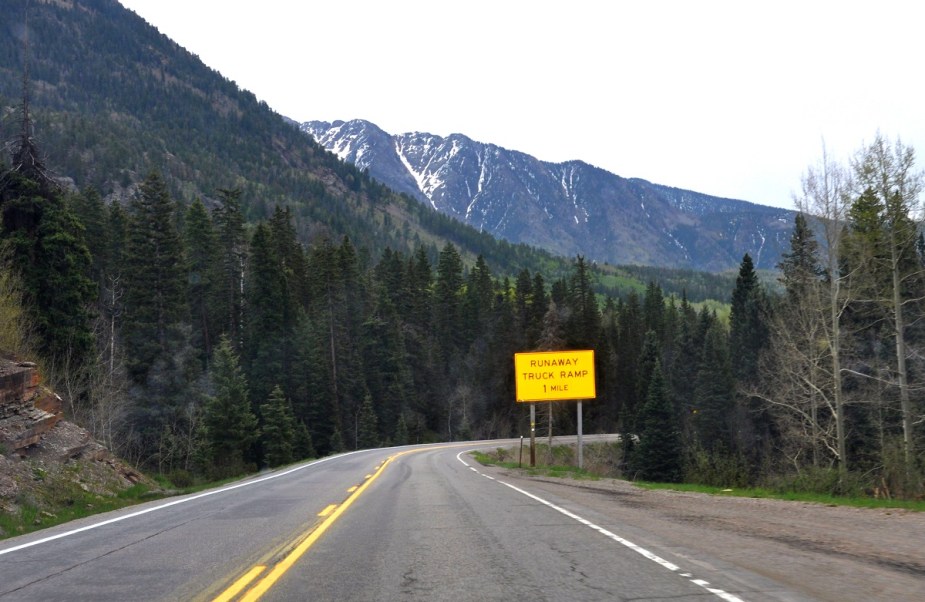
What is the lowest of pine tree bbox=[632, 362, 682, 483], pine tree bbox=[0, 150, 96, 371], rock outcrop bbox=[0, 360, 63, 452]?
pine tree bbox=[632, 362, 682, 483]

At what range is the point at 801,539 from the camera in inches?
367

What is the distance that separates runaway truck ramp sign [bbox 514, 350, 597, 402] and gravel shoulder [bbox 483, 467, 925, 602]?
22076 mm

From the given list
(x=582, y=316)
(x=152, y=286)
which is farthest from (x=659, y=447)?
(x=152, y=286)

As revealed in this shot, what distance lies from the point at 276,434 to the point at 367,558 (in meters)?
41.8

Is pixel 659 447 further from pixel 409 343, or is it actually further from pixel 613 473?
pixel 409 343

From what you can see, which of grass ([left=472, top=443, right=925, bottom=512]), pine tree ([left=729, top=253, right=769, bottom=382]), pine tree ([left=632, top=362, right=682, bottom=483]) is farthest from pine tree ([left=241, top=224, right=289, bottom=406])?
pine tree ([left=729, top=253, right=769, bottom=382])

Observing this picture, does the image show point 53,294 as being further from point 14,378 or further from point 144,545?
point 144,545

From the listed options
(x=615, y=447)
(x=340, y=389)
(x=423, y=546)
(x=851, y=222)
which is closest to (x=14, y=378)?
(x=423, y=546)

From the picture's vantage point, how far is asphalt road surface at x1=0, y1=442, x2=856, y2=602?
626 centimetres

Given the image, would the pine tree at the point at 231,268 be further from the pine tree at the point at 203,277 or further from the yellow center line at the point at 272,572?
the yellow center line at the point at 272,572

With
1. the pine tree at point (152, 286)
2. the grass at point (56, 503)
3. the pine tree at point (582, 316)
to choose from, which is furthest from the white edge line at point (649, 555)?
the pine tree at point (582, 316)

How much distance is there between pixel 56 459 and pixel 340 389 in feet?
165

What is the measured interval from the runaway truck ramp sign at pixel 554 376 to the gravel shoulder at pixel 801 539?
22.1m

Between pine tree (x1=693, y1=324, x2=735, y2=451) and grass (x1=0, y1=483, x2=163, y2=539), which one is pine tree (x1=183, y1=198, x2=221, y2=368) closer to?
grass (x1=0, y1=483, x2=163, y2=539)
